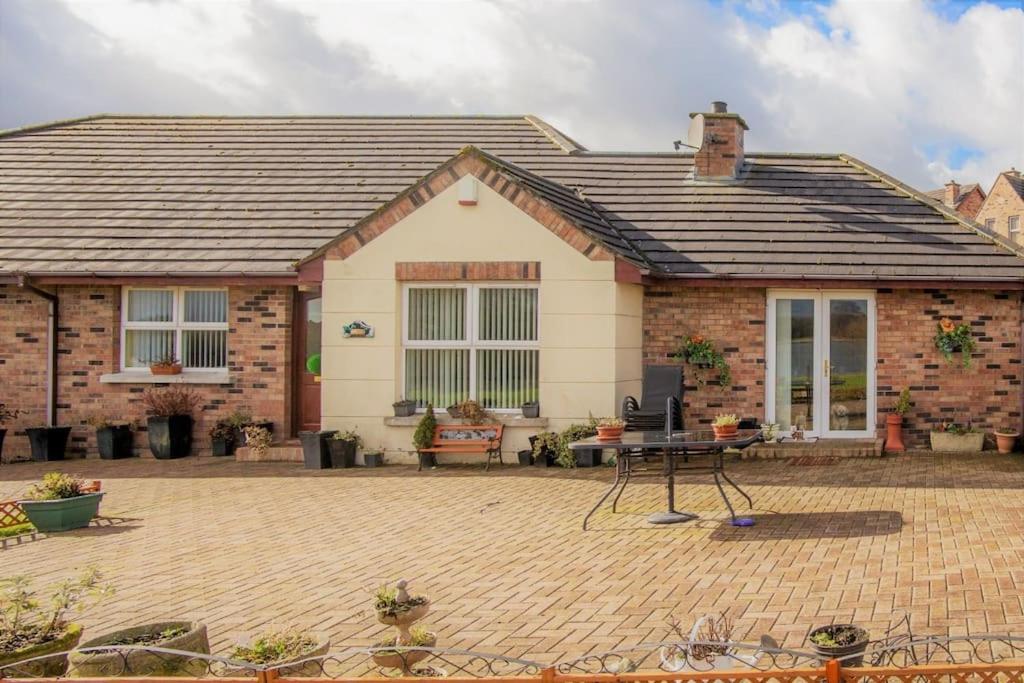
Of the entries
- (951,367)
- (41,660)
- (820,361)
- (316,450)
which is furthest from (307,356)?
(41,660)

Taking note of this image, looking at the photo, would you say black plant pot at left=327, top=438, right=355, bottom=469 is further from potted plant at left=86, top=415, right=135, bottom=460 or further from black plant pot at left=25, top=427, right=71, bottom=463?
black plant pot at left=25, top=427, right=71, bottom=463

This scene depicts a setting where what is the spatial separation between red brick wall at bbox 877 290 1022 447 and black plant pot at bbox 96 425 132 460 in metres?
11.0

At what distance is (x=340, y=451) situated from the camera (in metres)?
12.4

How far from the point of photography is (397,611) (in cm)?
470

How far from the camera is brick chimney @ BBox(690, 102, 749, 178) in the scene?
1555 cm

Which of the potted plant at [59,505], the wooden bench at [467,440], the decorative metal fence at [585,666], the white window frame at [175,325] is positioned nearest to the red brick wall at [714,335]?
the wooden bench at [467,440]

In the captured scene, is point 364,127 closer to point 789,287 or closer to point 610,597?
point 789,287

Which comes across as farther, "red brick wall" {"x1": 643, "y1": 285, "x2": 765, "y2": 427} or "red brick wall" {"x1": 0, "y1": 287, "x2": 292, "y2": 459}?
"red brick wall" {"x1": 0, "y1": 287, "x2": 292, "y2": 459}

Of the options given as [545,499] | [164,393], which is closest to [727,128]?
[545,499]

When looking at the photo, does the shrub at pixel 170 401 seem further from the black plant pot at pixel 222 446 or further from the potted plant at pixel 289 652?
the potted plant at pixel 289 652

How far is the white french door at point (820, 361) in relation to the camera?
43.9 ft

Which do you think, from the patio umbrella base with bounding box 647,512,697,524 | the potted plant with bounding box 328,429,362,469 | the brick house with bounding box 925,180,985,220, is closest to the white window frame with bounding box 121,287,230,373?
the potted plant with bounding box 328,429,362,469

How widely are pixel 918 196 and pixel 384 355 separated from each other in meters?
9.07

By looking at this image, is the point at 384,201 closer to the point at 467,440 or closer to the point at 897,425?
the point at 467,440
